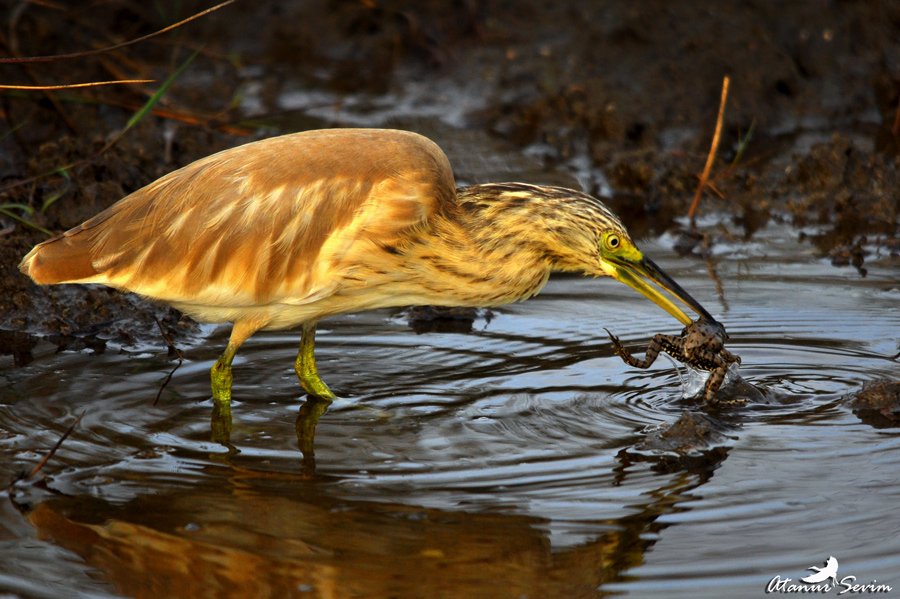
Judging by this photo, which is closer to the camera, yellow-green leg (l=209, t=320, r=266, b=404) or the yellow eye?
the yellow eye

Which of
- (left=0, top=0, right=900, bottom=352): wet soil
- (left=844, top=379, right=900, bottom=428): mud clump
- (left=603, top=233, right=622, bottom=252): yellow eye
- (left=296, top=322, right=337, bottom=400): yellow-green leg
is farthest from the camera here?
(left=0, top=0, right=900, bottom=352): wet soil

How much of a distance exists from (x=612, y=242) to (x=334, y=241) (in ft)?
3.99

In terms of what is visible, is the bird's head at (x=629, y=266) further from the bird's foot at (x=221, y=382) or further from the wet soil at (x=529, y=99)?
the wet soil at (x=529, y=99)

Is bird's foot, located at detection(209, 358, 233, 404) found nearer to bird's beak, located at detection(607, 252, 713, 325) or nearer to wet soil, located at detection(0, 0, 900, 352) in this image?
wet soil, located at detection(0, 0, 900, 352)

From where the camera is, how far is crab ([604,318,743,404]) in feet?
14.9

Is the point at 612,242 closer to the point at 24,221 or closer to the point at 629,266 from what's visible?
the point at 629,266

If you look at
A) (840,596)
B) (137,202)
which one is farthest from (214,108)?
(840,596)

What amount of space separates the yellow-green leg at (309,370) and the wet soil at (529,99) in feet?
3.48

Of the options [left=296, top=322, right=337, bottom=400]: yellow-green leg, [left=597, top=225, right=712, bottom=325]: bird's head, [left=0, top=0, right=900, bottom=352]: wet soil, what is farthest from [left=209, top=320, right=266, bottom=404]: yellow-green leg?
[left=597, top=225, right=712, bottom=325]: bird's head

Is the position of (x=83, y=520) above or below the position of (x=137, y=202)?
below

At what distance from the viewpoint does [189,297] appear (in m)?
4.74

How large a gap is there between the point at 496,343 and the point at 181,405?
5.41 feet

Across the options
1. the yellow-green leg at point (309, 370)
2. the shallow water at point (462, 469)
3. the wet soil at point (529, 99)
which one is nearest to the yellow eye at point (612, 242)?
the shallow water at point (462, 469)

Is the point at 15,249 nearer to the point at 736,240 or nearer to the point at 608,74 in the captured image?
the point at 736,240
